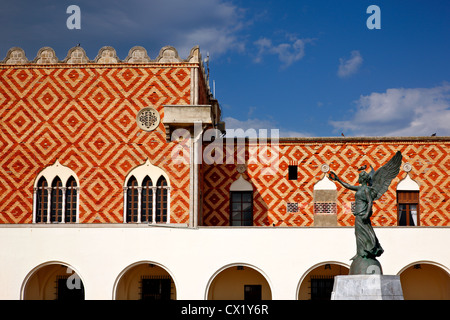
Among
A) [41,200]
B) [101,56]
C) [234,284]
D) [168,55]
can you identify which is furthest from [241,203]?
[101,56]

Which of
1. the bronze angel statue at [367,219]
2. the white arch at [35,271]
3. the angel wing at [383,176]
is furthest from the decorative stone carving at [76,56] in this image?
the angel wing at [383,176]

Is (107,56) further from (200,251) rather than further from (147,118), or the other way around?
(200,251)

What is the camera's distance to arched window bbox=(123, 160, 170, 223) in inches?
837

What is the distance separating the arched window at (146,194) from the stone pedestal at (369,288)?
910 cm

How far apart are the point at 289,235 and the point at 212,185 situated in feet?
15.9

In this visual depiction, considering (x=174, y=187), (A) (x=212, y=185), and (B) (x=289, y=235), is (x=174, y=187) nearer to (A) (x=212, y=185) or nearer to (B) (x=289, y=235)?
(A) (x=212, y=185)

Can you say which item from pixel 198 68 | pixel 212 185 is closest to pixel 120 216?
pixel 212 185

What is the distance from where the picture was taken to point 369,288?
13242mm

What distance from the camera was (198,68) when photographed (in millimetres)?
21859

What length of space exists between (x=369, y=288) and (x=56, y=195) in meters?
12.3

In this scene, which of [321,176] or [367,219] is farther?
[321,176]

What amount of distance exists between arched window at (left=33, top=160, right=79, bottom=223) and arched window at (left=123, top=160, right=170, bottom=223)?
1834 mm

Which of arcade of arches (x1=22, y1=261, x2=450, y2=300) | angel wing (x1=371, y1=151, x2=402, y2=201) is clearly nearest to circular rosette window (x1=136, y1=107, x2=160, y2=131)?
arcade of arches (x1=22, y1=261, x2=450, y2=300)
